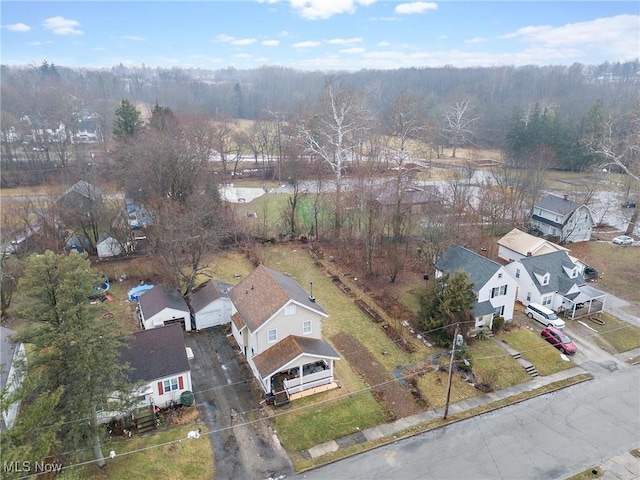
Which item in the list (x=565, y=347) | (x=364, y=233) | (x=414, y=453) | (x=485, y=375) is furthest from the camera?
(x=364, y=233)

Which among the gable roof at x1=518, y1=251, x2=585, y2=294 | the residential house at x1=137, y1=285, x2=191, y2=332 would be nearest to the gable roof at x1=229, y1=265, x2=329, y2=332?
the residential house at x1=137, y1=285, x2=191, y2=332

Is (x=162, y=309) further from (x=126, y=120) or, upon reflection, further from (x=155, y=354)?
(x=126, y=120)

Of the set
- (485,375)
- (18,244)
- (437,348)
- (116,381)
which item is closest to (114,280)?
(18,244)

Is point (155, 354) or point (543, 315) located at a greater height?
point (155, 354)

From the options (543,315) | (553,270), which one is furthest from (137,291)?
(553,270)

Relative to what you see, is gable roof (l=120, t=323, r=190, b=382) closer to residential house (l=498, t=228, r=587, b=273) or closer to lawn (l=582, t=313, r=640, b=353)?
lawn (l=582, t=313, r=640, b=353)

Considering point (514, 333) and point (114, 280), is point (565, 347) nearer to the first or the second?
point (514, 333)
